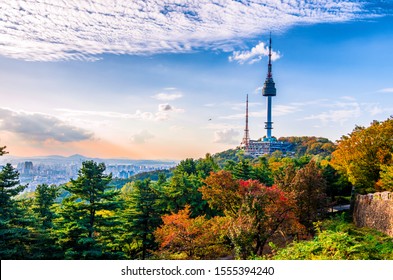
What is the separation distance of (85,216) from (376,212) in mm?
8752

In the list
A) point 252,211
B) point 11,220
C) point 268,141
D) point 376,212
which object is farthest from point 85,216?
point 268,141

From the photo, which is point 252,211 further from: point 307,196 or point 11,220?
point 11,220

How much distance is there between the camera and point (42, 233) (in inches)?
402

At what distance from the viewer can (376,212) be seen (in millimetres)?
10570

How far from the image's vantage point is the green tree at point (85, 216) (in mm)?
10109

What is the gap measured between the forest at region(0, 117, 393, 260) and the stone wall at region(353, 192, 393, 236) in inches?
13.9

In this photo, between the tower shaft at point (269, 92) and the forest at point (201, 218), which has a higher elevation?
the tower shaft at point (269, 92)

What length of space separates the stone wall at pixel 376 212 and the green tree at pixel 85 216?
7.85m

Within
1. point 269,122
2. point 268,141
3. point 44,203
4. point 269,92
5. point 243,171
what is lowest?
point 44,203

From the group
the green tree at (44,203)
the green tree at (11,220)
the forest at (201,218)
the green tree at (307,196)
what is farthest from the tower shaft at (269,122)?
the green tree at (11,220)

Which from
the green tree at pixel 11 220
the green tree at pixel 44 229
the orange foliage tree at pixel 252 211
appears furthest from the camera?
the green tree at pixel 44 229

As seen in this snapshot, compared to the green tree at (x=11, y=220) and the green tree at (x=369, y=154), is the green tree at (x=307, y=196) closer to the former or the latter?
the green tree at (x=369, y=154)

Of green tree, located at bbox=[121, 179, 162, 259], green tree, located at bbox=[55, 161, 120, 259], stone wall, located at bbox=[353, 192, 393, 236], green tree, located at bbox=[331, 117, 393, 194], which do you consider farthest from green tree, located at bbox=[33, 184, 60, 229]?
green tree, located at bbox=[331, 117, 393, 194]

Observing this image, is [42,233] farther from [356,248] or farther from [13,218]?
[356,248]
